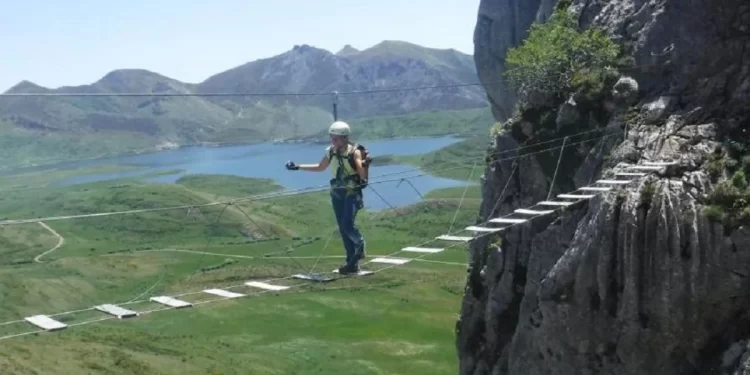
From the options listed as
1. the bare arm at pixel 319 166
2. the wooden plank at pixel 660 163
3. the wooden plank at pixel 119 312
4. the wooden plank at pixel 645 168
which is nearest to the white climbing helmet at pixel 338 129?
the bare arm at pixel 319 166

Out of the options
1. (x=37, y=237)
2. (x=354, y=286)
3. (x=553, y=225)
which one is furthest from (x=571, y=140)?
(x=37, y=237)

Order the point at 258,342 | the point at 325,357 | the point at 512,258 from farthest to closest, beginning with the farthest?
the point at 258,342
the point at 325,357
the point at 512,258

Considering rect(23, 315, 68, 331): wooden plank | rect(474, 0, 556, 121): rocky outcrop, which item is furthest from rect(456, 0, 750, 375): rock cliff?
rect(474, 0, 556, 121): rocky outcrop

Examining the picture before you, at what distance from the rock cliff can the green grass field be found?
855 centimetres

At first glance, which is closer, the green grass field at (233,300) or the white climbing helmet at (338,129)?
the white climbing helmet at (338,129)

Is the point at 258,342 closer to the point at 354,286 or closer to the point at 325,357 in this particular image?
the point at 325,357

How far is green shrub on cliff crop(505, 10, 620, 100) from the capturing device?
102 ft

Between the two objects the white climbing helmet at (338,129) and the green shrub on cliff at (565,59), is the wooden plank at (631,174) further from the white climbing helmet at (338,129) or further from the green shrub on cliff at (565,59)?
the white climbing helmet at (338,129)

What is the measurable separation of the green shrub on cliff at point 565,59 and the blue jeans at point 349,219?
1419cm

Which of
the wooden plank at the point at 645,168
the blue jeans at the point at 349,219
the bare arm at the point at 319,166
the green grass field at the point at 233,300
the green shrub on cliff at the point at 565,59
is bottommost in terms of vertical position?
the green grass field at the point at 233,300

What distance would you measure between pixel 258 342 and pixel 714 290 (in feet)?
154

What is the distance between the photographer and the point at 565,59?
3291 centimetres

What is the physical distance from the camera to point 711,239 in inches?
845

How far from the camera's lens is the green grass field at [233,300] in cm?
5225
